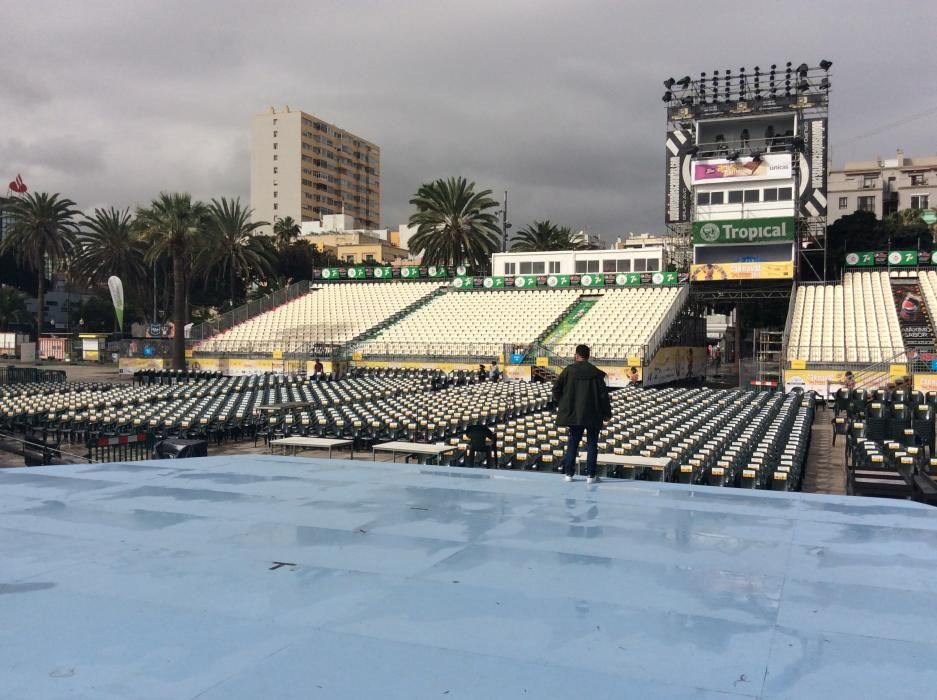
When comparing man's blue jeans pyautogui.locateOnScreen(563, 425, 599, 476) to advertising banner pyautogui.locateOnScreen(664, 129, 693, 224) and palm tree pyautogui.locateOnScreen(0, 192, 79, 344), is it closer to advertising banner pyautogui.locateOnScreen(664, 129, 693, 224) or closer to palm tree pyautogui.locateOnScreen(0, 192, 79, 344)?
advertising banner pyautogui.locateOnScreen(664, 129, 693, 224)

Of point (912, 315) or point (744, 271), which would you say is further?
point (744, 271)

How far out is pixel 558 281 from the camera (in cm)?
4981

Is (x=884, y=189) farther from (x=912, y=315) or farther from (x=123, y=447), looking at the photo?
(x=123, y=447)

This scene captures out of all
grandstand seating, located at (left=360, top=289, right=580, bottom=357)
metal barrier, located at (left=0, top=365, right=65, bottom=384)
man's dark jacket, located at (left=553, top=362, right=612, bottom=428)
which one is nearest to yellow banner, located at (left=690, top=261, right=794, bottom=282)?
grandstand seating, located at (left=360, top=289, right=580, bottom=357)

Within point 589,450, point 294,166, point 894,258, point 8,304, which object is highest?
point 294,166

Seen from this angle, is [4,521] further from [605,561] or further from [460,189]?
[460,189]

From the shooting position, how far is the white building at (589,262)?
51875mm

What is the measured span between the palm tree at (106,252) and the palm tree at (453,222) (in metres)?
23.5

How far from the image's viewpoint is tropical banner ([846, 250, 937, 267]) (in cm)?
4500

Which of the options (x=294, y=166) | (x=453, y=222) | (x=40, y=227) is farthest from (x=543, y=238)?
(x=294, y=166)

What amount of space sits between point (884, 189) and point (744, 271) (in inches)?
2426

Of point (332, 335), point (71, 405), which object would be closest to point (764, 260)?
point (332, 335)

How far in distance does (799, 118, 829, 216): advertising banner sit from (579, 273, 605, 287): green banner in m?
13.7

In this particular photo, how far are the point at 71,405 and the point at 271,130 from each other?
114003mm
